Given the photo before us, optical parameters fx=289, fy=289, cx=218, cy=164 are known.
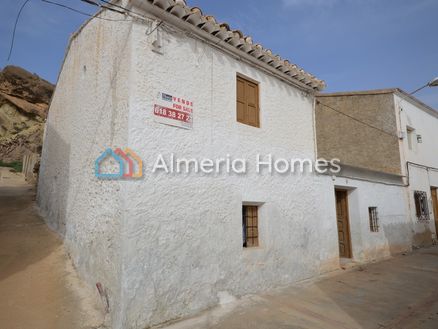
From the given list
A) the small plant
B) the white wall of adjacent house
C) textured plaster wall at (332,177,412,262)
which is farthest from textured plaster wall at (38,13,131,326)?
the small plant

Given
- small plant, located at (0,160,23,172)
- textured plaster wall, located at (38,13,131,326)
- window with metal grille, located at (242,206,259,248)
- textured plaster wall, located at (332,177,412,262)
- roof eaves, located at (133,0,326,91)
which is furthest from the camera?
small plant, located at (0,160,23,172)

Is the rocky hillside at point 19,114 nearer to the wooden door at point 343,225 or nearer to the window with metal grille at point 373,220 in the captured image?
the wooden door at point 343,225

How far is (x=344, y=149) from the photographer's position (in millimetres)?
12086

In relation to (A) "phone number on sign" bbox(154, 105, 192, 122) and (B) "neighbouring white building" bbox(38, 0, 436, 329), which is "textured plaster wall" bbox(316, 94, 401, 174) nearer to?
(B) "neighbouring white building" bbox(38, 0, 436, 329)

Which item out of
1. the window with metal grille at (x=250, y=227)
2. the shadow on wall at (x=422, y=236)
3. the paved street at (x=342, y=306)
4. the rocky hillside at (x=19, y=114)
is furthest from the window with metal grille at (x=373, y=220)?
the rocky hillside at (x=19, y=114)

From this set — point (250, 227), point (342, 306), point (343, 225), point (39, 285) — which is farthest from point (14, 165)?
point (342, 306)

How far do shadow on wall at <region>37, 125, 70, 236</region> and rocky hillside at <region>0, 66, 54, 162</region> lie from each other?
13.7m

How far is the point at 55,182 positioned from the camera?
7.76m

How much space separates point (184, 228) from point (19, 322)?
8.29 ft

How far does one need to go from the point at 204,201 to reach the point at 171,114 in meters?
1.59

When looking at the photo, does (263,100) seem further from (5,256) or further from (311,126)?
(5,256)

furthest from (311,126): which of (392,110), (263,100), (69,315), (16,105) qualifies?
(16,105)

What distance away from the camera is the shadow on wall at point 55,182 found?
22.5 ft

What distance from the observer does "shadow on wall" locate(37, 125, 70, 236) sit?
6852 mm
